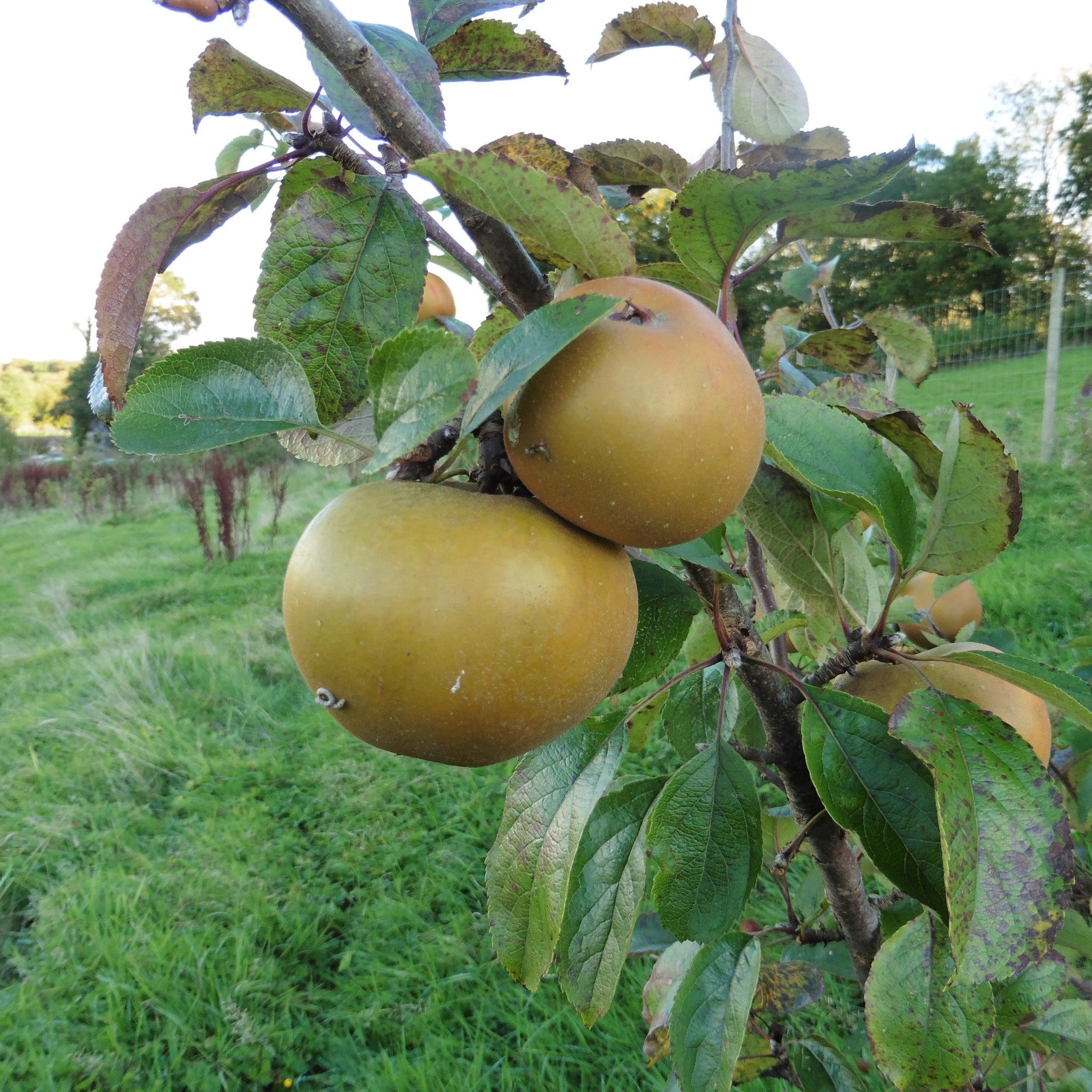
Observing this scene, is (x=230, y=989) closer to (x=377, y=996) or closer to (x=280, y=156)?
(x=377, y=996)

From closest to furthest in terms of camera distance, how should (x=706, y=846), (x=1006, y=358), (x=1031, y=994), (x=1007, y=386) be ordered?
1. (x=706, y=846)
2. (x=1031, y=994)
3. (x=1006, y=358)
4. (x=1007, y=386)

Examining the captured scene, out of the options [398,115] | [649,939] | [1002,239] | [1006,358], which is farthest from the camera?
[1002,239]

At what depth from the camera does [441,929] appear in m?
2.22

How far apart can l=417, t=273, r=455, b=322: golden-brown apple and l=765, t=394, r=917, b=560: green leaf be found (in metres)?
0.46

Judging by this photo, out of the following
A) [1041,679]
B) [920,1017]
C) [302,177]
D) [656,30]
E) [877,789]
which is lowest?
[920,1017]

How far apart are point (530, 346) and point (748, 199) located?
213 mm

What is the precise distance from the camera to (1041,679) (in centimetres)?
54

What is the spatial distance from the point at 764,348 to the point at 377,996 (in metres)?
1.86

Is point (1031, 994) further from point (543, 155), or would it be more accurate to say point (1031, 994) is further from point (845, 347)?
point (543, 155)

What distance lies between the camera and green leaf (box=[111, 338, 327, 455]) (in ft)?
1.43

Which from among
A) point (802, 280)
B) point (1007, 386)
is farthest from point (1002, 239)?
point (802, 280)

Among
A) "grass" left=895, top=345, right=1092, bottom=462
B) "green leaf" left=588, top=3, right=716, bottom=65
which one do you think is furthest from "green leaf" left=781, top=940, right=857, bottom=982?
"grass" left=895, top=345, right=1092, bottom=462

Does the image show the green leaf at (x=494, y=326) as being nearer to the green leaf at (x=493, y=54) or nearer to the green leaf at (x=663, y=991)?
the green leaf at (x=493, y=54)

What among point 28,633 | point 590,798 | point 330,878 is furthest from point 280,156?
point 28,633
